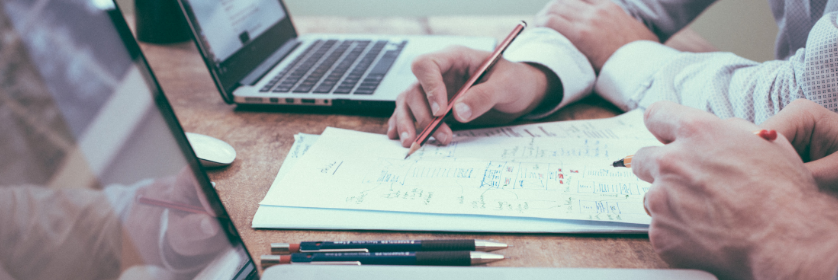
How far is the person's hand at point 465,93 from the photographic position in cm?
52

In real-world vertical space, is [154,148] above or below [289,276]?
above

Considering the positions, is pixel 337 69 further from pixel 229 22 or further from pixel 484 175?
pixel 484 175

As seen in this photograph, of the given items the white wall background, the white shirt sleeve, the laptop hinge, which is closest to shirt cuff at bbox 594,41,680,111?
the white shirt sleeve

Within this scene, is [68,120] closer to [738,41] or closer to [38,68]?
[38,68]

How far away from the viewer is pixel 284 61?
775 mm

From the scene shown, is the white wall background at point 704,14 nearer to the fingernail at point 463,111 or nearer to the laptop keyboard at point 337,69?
the laptop keyboard at point 337,69

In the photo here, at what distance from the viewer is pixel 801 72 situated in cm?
45

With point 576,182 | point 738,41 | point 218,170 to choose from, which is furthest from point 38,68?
point 738,41

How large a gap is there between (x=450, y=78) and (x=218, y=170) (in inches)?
12.9

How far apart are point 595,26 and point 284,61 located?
0.56m

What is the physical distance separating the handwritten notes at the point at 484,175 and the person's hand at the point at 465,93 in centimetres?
3

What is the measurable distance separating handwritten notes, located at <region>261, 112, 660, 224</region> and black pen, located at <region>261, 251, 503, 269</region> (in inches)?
2.3

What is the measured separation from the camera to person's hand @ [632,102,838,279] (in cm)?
29

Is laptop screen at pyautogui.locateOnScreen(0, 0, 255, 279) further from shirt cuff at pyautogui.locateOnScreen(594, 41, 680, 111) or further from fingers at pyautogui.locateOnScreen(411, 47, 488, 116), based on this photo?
shirt cuff at pyautogui.locateOnScreen(594, 41, 680, 111)
